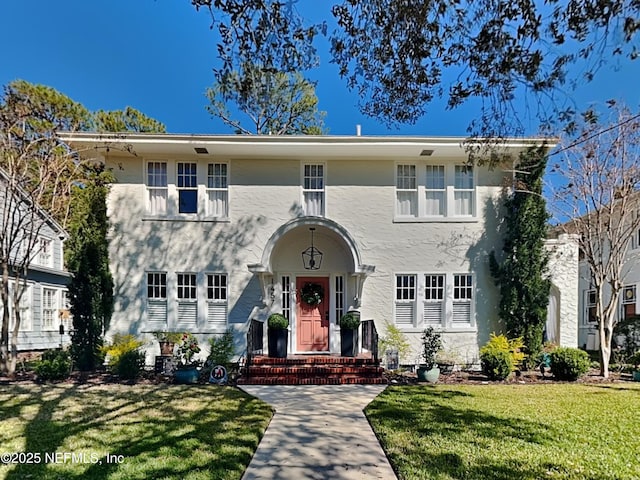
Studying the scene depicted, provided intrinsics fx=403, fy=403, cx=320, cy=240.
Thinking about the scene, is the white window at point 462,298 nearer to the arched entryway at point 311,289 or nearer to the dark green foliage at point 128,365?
the arched entryway at point 311,289

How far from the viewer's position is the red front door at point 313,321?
11250 millimetres

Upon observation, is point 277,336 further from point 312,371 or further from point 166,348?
point 166,348

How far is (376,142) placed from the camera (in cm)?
1071

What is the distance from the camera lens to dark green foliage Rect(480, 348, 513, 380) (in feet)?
31.1

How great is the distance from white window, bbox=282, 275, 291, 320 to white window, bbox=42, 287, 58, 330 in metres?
12.1

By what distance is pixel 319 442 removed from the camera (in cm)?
520

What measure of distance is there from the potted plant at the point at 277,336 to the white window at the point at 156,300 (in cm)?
322

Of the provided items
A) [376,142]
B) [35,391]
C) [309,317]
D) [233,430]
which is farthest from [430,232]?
[35,391]

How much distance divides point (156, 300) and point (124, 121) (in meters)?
16.5

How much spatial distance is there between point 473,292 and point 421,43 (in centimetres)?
867

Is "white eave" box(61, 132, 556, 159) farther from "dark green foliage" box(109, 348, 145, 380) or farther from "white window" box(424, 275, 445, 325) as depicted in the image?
"dark green foliage" box(109, 348, 145, 380)

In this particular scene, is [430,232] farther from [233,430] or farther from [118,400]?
[118,400]

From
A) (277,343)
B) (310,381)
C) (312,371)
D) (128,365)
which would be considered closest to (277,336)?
(277,343)

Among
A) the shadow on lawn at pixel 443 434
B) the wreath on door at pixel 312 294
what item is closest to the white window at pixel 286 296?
the wreath on door at pixel 312 294
